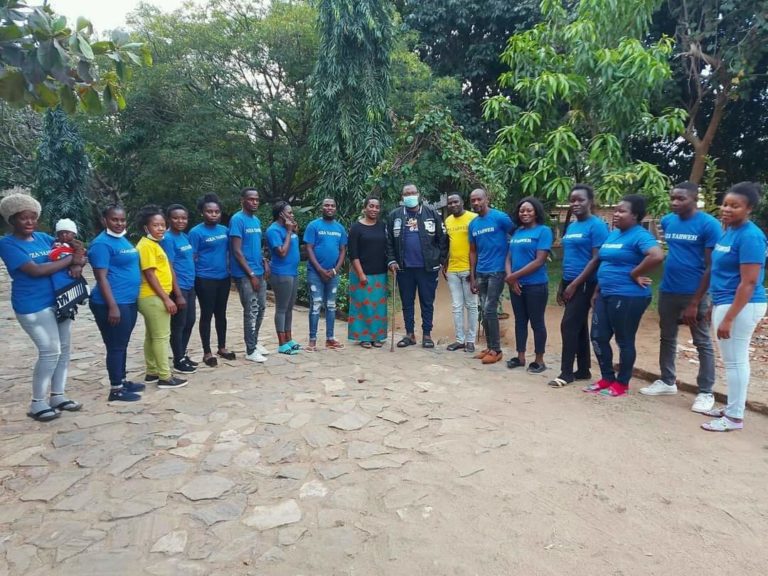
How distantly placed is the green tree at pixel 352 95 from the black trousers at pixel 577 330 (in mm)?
6488

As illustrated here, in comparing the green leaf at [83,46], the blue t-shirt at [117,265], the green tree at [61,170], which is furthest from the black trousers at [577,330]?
the green tree at [61,170]

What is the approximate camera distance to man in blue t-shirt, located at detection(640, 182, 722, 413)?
3.88 m

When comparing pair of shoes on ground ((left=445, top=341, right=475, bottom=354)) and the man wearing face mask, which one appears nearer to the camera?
the man wearing face mask

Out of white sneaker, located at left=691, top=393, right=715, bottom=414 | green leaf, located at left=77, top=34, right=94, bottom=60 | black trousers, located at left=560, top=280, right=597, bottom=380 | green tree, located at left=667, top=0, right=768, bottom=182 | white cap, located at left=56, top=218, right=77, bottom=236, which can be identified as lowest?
white sneaker, located at left=691, top=393, right=715, bottom=414

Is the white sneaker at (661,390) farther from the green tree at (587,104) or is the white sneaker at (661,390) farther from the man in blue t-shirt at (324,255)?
the man in blue t-shirt at (324,255)

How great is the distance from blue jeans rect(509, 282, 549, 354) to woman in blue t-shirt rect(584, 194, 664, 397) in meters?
0.67

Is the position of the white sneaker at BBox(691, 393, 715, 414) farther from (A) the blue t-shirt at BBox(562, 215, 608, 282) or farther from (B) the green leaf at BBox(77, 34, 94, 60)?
(B) the green leaf at BBox(77, 34, 94, 60)

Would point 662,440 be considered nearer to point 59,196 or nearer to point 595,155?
point 595,155

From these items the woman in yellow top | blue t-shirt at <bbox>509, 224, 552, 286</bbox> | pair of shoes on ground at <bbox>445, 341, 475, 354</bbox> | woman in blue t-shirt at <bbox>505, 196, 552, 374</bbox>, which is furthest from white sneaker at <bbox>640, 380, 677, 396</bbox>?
the woman in yellow top

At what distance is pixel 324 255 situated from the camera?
5578mm

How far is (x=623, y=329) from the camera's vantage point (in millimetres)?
4164

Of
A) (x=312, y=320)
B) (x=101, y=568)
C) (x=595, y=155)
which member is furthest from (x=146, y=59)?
(x=595, y=155)

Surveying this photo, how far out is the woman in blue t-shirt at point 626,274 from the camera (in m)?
4.02

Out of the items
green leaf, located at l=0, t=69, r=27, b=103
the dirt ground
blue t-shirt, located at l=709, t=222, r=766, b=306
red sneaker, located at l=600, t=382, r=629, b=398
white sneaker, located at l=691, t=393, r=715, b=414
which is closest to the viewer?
green leaf, located at l=0, t=69, r=27, b=103
